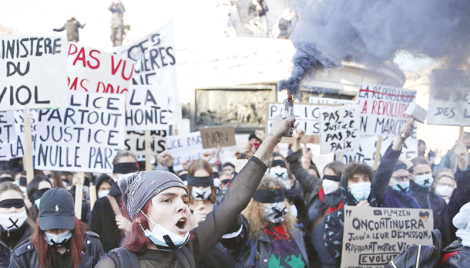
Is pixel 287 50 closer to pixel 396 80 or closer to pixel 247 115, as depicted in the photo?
pixel 247 115

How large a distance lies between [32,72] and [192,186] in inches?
96.1

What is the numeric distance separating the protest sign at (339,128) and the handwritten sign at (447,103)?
1.00 metres

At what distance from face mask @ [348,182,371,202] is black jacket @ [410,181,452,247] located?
2.44ft

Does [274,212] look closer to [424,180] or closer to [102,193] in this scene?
[102,193]

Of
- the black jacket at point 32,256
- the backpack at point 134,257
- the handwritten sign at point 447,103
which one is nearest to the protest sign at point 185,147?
the handwritten sign at point 447,103

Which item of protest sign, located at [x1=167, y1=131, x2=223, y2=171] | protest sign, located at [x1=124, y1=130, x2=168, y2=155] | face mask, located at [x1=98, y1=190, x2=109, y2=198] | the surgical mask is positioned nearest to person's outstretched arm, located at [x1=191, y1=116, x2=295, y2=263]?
the surgical mask

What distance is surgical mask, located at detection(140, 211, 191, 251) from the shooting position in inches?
71.8

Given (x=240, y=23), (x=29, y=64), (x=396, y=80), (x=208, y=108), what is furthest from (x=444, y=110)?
(x=240, y=23)

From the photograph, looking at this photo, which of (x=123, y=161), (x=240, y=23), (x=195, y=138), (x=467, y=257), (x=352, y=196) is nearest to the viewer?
(x=467, y=257)

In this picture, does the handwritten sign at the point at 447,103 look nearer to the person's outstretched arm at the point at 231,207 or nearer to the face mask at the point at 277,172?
the person's outstretched arm at the point at 231,207

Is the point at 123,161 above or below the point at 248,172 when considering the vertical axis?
below

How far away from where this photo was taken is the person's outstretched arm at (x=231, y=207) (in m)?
2.04

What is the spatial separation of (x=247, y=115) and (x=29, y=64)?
749 centimetres

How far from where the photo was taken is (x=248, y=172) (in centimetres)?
212
